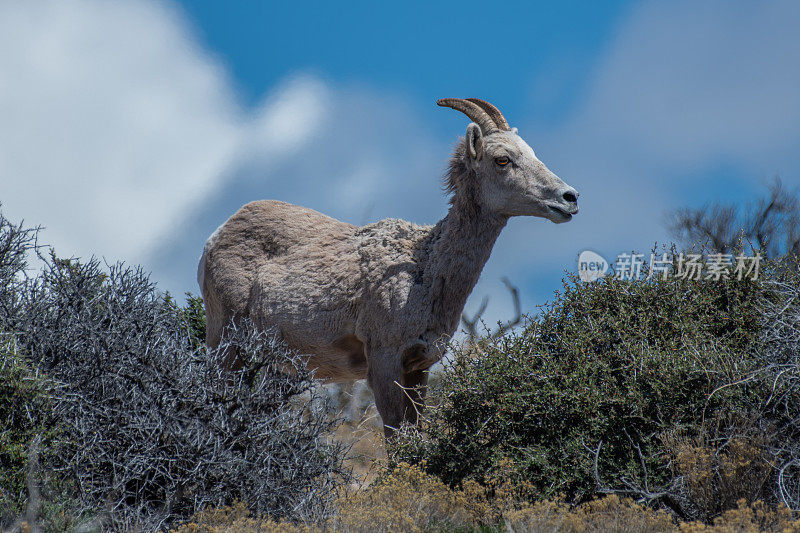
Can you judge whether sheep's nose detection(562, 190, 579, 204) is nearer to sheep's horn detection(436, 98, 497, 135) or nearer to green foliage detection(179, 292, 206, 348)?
sheep's horn detection(436, 98, 497, 135)

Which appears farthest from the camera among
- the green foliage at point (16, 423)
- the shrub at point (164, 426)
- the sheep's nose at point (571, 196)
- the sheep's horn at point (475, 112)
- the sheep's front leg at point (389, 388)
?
the sheep's horn at point (475, 112)

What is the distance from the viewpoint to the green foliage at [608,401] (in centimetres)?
654

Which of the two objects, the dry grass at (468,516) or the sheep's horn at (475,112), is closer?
the dry grass at (468,516)

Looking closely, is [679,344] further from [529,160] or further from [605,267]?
[529,160]

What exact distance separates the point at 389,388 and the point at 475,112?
3492 millimetres

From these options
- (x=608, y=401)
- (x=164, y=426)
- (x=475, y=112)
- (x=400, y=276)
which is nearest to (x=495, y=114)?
(x=475, y=112)

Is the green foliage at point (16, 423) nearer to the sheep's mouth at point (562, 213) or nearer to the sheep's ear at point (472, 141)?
the sheep's ear at point (472, 141)

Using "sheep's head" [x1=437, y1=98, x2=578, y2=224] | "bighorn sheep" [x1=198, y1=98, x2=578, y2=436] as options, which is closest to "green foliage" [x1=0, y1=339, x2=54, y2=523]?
"bighorn sheep" [x1=198, y1=98, x2=578, y2=436]

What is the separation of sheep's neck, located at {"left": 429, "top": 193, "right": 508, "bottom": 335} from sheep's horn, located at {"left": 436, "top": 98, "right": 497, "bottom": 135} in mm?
950

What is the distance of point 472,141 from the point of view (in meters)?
8.54

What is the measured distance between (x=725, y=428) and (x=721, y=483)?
627 millimetres

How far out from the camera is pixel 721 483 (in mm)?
6098

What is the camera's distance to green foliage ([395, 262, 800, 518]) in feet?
21.4

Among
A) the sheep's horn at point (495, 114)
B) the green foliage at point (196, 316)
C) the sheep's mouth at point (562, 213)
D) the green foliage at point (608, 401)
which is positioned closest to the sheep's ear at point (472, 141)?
the sheep's horn at point (495, 114)
